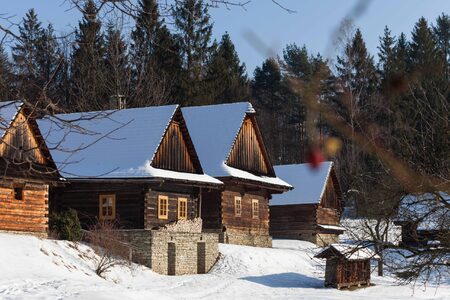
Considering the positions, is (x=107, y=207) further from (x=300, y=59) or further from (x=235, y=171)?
(x=300, y=59)

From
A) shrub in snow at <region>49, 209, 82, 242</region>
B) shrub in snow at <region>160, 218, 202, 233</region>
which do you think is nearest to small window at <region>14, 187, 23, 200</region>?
shrub in snow at <region>49, 209, 82, 242</region>

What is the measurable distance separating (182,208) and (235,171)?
15.5 feet

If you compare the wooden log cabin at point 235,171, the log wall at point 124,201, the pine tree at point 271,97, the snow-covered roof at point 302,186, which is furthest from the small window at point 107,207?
the snow-covered roof at point 302,186

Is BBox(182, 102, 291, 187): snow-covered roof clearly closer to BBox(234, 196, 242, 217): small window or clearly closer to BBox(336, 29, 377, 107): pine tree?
BBox(234, 196, 242, 217): small window

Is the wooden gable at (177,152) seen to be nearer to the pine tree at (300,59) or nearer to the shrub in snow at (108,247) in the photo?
the shrub in snow at (108,247)

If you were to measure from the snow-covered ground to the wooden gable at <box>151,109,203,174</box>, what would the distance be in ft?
14.3

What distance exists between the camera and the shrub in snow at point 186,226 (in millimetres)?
32906

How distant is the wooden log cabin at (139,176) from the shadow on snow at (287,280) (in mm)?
5515

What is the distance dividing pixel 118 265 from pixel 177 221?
18.9 feet

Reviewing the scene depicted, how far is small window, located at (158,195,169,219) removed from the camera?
33.1 meters

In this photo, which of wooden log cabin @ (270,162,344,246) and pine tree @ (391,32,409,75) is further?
wooden log cabin @ (270,162,344,246)

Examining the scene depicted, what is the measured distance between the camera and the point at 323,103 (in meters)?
2.48

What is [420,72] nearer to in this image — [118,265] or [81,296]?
[81,296]

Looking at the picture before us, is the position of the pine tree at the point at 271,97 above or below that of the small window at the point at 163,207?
above
